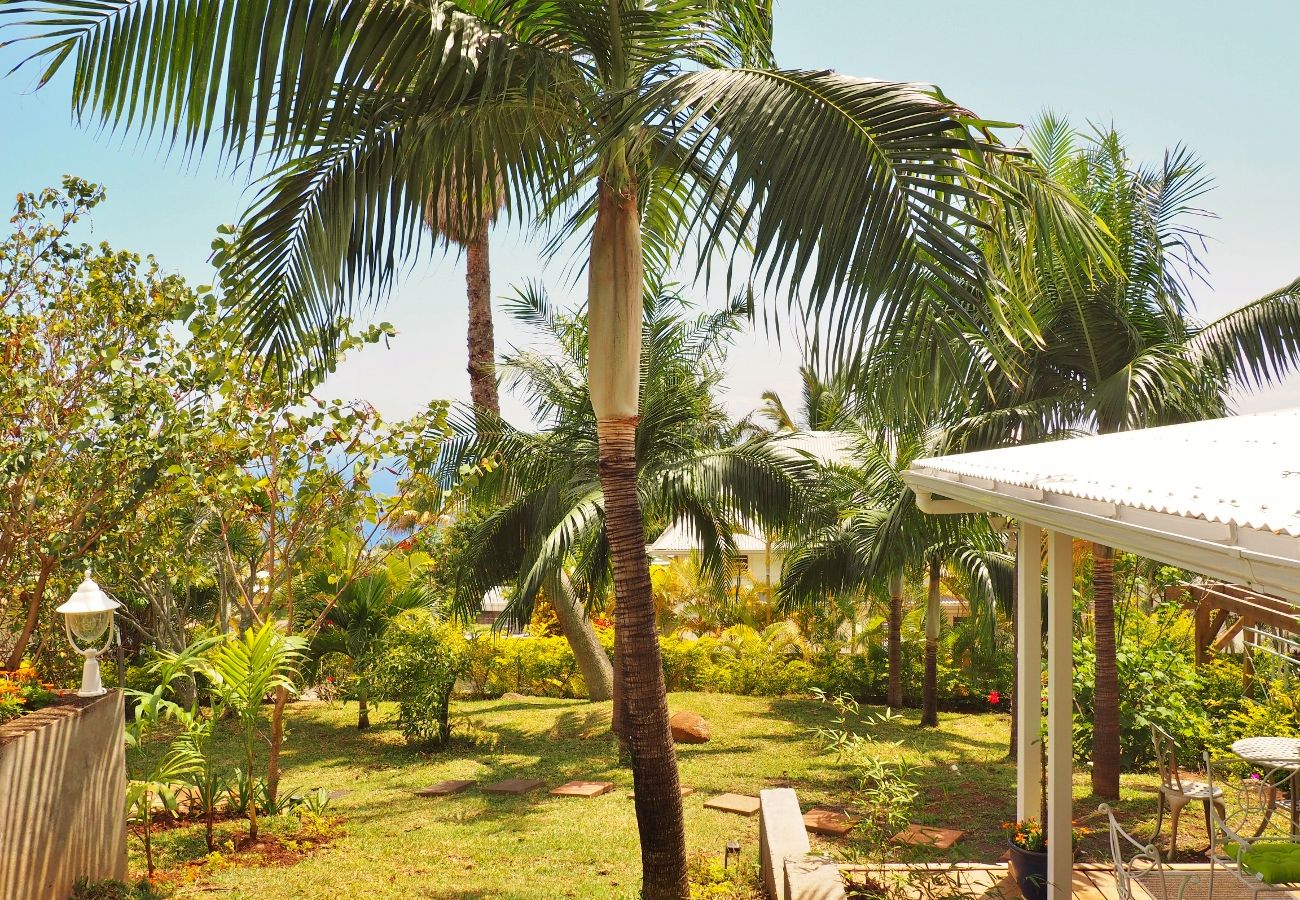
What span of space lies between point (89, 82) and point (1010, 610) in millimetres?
12816

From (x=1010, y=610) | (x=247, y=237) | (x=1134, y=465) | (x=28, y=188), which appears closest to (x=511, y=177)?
(x=247, y=237)

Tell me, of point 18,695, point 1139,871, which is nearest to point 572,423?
point 18,695

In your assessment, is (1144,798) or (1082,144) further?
(1082,144)

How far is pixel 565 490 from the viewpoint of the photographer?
12.2 meters

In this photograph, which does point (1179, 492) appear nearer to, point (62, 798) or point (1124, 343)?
point (62, 798)

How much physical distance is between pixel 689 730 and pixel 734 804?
3.67 m

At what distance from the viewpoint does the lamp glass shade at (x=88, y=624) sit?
19.8 ft

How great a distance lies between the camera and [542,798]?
1006 centimetres

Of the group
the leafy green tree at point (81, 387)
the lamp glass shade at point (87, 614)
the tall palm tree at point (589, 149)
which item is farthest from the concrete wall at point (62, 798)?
the tall palm tree at point (589, 149)

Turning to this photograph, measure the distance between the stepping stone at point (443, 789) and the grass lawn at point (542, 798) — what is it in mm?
158

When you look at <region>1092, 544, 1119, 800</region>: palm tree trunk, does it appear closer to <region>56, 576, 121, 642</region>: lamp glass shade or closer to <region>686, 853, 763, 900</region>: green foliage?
<region>686, 853, 763, 900</region>: green foliage

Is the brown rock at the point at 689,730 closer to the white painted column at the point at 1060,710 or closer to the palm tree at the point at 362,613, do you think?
the palm tree at the point at 362,613

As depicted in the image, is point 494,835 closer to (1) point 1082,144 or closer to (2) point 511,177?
(2) point 511,177

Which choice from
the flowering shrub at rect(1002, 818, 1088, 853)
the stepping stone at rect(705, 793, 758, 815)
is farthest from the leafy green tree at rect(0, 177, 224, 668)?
the flowering shrub at rect(1002, 818, 1088, 853)
